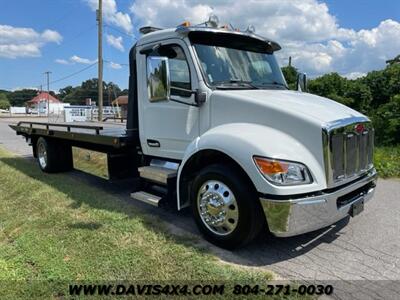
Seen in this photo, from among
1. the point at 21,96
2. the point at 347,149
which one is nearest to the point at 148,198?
the point at 347,149

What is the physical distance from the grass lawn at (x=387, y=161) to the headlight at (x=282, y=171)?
5.36 meters

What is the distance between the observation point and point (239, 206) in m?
3.88

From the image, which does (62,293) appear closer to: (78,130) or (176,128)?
(176,128)

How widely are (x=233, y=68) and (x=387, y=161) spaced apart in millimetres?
5853

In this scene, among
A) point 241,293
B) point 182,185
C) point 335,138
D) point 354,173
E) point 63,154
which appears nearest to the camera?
point 241,293

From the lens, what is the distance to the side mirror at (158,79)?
4.62m

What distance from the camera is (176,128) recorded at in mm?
4977

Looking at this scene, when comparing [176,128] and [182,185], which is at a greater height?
[176,128]

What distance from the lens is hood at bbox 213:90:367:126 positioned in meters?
3.92

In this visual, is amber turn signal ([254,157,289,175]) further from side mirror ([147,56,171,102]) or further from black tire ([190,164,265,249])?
side mirror ([147,56,171,102])

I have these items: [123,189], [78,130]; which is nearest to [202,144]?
[123,189]

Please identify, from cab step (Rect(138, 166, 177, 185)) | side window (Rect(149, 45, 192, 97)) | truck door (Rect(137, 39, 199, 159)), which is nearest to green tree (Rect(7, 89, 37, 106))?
truck door (Rect(137, 39, 199, 159))

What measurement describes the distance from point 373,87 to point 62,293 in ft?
48.3

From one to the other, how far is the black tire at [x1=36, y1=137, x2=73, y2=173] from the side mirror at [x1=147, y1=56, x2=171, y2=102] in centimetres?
386
